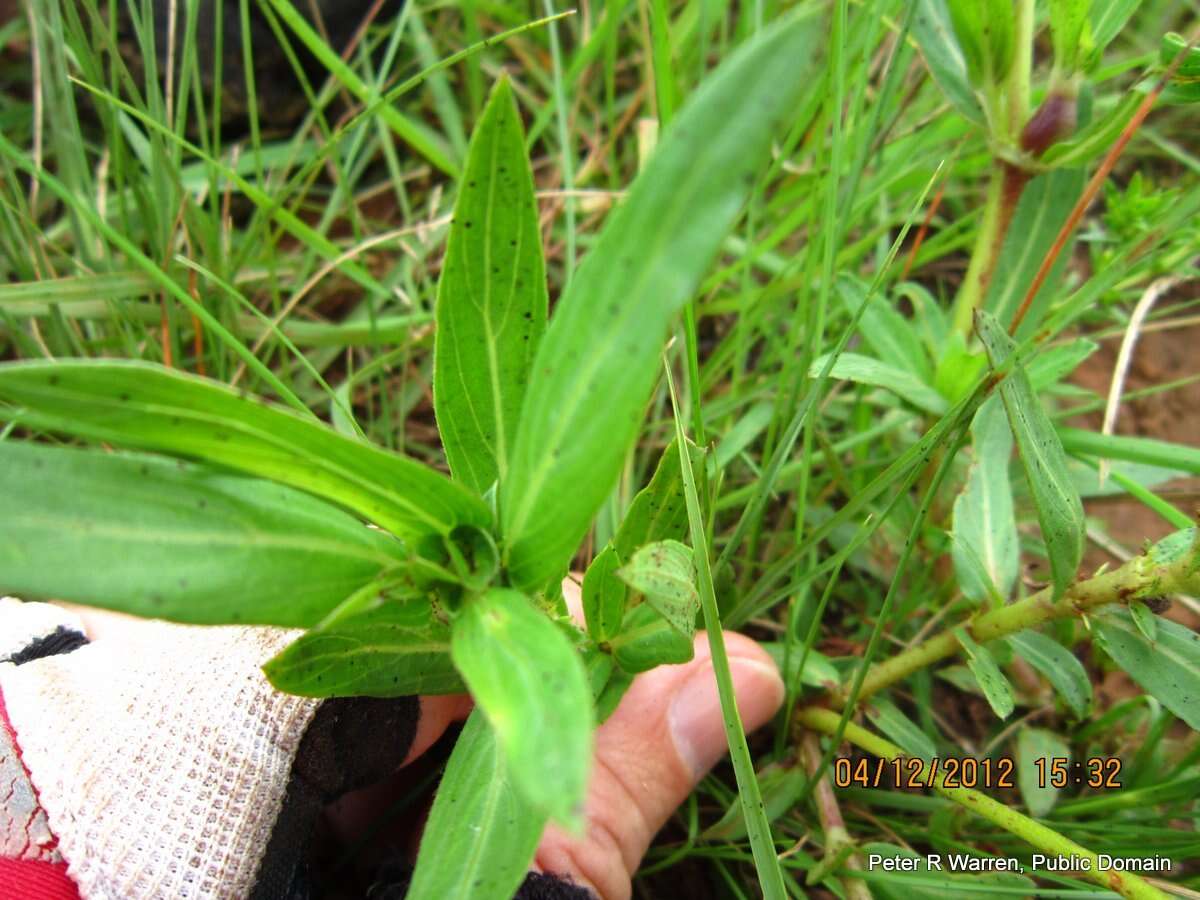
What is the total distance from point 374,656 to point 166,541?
316 millimetres

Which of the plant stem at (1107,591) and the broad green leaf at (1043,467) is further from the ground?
the broad green leaf at (1043,467)

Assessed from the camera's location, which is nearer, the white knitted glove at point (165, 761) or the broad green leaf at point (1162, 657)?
the white knitted glove at point (165, 761)

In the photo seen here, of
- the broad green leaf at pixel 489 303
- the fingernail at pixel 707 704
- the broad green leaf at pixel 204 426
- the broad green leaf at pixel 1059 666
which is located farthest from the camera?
the fingernail at pixel 707 704

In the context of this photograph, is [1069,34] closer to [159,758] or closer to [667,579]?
[667,579]

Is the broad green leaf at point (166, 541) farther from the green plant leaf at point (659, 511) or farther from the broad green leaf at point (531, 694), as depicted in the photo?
the green plant leaf at point (659, 511)

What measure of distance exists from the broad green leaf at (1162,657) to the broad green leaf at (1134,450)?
35 centimetres

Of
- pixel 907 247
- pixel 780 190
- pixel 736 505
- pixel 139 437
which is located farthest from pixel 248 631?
pixel 907 247

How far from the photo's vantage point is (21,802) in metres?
1.06

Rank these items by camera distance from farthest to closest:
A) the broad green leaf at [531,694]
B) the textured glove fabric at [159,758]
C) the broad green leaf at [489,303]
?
the textured glove fabric at [159,758], the broad green leaf at [489,303], the broad green leaf at [531,694]

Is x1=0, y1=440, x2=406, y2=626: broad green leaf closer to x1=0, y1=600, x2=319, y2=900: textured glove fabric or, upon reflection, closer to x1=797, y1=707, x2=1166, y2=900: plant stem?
x1=0, y1=600, x2=319, y2=900: textured glove fabric

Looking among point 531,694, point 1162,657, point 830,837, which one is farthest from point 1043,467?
point 531,694

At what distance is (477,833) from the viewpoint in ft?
3.19

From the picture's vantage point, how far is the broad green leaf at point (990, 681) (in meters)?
1.23

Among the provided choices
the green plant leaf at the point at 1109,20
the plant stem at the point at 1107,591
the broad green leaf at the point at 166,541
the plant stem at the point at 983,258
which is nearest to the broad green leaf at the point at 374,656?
the broad green leaf at the point at 166,541
